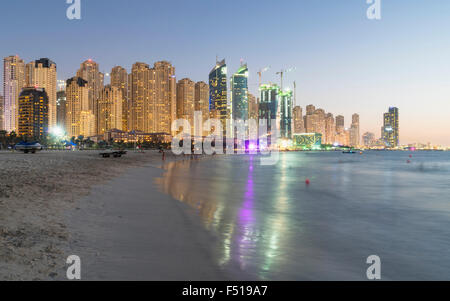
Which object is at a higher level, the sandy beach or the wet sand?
the sandy beach

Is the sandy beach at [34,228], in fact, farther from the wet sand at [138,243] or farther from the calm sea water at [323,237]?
the calm sea water at [323,237]

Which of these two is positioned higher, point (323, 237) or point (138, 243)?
point (138, 243)

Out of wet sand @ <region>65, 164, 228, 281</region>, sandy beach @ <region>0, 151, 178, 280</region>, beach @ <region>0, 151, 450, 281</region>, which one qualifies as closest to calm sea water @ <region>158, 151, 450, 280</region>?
beach @ <region>0, 151, 450, 281</region>

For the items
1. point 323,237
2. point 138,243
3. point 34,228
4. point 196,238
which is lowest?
point 323,237

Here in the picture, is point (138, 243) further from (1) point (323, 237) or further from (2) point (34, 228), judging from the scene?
(1) point (323, 237)

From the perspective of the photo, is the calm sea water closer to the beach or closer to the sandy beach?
the beach

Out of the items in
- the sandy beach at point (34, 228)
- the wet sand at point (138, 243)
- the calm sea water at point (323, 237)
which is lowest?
the calm sea water at point (323, 237)

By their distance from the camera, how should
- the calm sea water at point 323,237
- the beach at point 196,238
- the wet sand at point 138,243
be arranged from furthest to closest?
the calm sea water at point 323,237, the beach at point 196,238, the wet sand at point 138,243

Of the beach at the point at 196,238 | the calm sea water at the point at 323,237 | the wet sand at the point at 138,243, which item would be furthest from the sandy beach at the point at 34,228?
the calm sea water at the point at 323,237

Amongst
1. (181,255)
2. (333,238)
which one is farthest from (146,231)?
(333,238)

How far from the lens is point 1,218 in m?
9.37

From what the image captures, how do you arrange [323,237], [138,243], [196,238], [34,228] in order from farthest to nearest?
[323,237] → [196,238] → [138,243] → [34,228]

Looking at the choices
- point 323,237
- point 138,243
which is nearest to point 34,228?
point 138,243

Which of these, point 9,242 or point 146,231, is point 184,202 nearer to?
point 146,231
